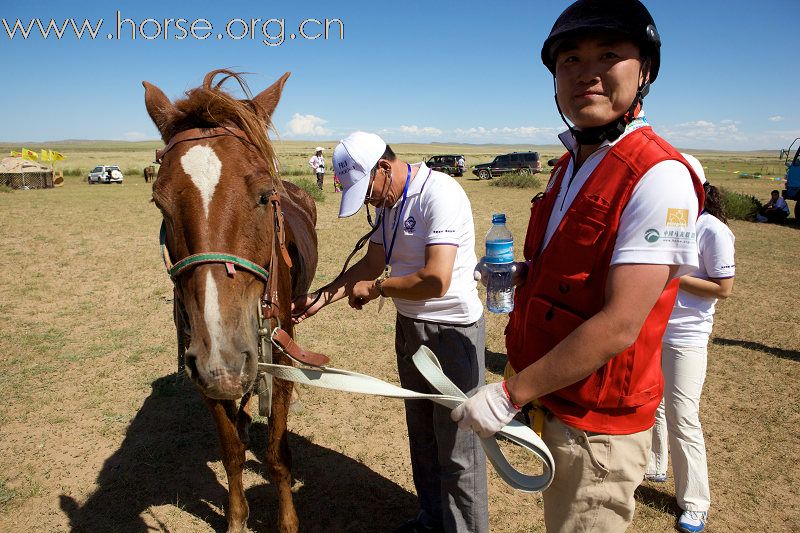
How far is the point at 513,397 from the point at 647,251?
560 mm

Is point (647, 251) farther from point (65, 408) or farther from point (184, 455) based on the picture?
point (65, 408)

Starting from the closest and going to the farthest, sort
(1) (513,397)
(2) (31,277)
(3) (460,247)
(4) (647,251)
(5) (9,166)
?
(4) (647,251)
(1) (513,397)
(3) (460,247)
(2) (31,277)
(5) (9,166)

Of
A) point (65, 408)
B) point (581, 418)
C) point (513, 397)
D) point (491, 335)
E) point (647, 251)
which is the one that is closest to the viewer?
point (647, 251)

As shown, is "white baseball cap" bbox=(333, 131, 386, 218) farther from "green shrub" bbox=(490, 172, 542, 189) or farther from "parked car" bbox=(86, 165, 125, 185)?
"parked car" bbox=(86, 165, 125, 185)

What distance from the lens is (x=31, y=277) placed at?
9188 mm

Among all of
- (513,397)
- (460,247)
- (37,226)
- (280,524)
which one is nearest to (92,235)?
(37,226)

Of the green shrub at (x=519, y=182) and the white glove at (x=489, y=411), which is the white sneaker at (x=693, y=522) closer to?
the white glove at (x=489, y=411)

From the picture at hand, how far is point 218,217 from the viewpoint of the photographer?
2.07 metres

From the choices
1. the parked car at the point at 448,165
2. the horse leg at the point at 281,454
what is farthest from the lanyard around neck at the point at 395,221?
the parked car at the point at 448,165

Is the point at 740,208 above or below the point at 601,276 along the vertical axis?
below

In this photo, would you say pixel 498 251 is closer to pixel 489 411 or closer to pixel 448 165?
pixel 489 411

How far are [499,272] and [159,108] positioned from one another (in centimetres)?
213

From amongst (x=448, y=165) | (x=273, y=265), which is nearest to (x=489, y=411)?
(x=273, y=265)

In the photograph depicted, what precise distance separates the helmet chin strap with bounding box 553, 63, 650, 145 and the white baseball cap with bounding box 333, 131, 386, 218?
1.10 m
